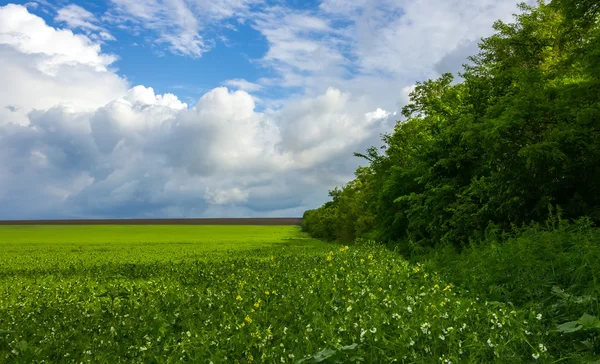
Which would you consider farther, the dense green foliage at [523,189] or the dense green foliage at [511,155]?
the dense green foliage at [511,155]

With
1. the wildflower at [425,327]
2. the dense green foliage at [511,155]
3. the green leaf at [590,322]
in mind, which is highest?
the dense green foliage at [511,155]

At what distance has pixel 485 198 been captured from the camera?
57.9 feet

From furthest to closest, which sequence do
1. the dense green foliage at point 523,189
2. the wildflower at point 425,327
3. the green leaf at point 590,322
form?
the dense green foliage at point 523,189
the wildflower at point 425,327
the green leaf at point 590,322

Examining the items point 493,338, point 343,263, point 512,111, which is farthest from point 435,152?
point 493,338

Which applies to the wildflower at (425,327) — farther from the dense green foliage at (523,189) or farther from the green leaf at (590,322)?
the green leaf at (590,322)

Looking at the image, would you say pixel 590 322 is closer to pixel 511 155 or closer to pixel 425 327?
pixel 425 327

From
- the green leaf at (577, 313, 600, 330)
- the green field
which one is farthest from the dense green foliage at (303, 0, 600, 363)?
the green field

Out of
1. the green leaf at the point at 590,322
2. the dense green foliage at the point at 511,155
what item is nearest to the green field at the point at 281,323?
the green leaf at the point at 590,322

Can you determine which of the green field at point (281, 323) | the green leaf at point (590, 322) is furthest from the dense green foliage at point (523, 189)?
the green field at point (281, 323)

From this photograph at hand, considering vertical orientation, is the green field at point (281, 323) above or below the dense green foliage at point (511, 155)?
below

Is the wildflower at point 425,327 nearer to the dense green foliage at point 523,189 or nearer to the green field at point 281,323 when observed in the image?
the green field at point 281,323

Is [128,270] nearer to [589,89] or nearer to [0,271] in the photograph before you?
[0,271]

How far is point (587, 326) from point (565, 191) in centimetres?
1133

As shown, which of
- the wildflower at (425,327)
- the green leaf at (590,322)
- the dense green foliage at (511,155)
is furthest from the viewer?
the dense green foliage at (511,155)
